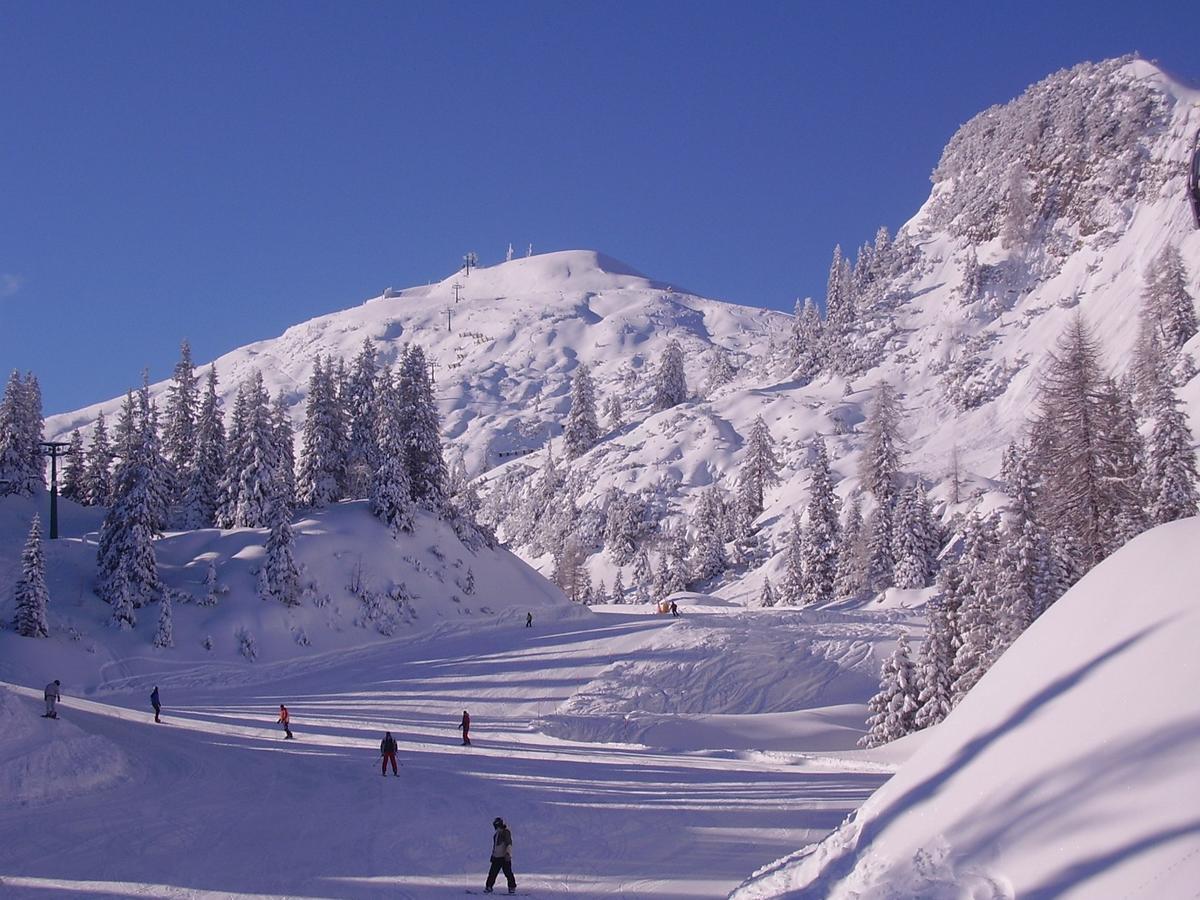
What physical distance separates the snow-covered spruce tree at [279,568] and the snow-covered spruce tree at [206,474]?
13.4 meters

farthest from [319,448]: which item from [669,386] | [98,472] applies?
[669,386]

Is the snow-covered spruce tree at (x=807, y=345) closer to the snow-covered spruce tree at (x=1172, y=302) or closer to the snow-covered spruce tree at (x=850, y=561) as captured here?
the snow-covered spruce tree at (x=1172, y=302)

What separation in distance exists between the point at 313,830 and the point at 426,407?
4617 centimetres

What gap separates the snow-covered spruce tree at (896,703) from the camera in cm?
3241

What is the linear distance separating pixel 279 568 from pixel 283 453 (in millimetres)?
14187

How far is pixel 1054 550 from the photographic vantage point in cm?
3058

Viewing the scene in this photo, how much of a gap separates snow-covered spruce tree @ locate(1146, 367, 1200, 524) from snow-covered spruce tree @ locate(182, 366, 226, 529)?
55.5m

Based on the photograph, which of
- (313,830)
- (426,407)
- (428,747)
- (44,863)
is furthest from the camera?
(426,407)

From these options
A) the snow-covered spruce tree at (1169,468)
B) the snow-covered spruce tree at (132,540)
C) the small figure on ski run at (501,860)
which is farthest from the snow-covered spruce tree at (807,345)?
the small figure on ski run at (501,860)

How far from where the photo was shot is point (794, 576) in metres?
75.4

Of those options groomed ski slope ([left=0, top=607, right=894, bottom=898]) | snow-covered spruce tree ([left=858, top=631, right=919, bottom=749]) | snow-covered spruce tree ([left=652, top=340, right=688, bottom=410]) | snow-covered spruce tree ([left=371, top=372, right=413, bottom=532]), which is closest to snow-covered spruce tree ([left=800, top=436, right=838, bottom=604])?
snow-covered spruce tree ([left=371, top=372, right=413, bottom=532])

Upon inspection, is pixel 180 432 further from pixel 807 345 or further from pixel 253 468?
pixel 807 345

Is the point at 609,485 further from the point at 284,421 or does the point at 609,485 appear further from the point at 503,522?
the point at 284,421

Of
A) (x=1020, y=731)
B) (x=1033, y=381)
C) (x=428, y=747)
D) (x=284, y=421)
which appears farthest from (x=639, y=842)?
(x=1033, y=381)
